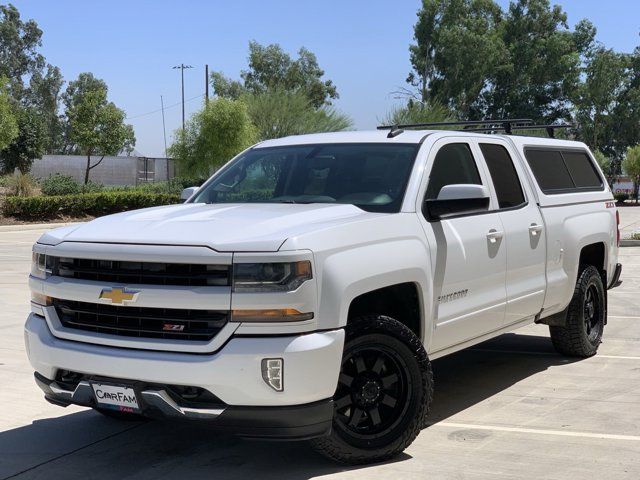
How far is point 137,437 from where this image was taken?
18.3 feet

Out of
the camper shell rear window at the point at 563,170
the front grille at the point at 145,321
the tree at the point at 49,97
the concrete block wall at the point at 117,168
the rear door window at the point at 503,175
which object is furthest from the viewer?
the tree at the point at 49,97

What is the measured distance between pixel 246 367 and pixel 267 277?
45 centimetres

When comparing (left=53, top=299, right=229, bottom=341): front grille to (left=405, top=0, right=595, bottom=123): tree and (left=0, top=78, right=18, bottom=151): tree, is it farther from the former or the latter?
(left=405, top=0, right=595, bottom=123): tree

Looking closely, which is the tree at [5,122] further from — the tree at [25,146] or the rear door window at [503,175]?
the rear door window at [503,175]

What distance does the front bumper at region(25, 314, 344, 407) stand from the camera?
4.20m

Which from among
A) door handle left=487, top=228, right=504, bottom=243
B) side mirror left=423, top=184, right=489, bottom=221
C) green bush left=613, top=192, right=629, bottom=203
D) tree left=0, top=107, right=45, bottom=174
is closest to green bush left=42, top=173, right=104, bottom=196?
tree left=0, top=107, right=45, bottom=174

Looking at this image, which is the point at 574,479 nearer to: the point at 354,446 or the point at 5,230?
the point at 354,446

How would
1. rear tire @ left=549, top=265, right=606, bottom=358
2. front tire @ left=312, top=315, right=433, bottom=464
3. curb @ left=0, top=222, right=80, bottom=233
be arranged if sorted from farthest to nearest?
curb @ left=0, top=222, right=80, bottom=233 → rear tire @ left=549, top=265, right=606, bottom=358 → front tire @ left=312, top=315, right=433, bottom=464

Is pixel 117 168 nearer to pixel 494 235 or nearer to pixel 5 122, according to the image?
pixel 5 122

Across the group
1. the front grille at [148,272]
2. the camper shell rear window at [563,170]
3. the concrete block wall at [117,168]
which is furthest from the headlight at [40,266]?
the concrete block wall at [117,168]

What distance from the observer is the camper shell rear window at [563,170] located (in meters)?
7.19

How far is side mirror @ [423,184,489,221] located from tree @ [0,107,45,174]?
48247 mm

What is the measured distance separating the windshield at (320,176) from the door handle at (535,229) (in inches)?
53.2

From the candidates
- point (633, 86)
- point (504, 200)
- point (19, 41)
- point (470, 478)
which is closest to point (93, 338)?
point (470, 478)
